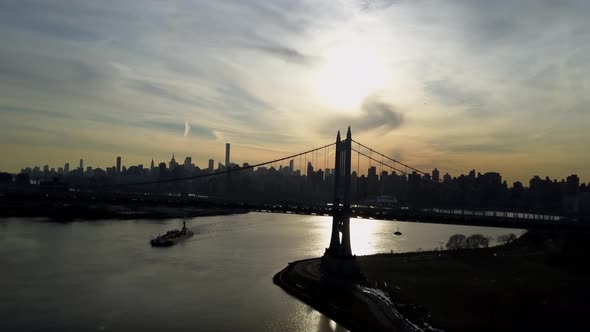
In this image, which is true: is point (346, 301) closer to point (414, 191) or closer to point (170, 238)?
point (170, 238)

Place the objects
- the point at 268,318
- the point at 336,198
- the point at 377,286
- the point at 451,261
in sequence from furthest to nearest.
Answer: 1. the point at 451,261
2. the point at 336,198
3. the point at 377,286
4. the point at 268,318

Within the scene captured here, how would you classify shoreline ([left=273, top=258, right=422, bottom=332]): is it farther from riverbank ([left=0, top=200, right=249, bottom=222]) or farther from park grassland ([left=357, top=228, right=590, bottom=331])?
riverbank ([left=0, top=200, right=249, bottom=222])

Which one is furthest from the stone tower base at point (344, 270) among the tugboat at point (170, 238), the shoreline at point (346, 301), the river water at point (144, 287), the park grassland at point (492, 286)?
the tugboat at point (170, 238)

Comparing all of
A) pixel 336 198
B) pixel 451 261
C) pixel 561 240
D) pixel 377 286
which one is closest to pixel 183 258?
pixel 336 198

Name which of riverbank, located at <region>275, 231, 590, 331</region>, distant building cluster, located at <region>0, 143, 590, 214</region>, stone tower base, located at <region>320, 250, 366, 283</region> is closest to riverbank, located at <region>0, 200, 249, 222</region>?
distant building cluster, located at <region>0, 143, 590, 214</region>

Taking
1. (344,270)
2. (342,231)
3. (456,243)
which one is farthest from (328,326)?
(456,243)

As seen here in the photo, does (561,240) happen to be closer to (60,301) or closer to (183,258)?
(183,258)

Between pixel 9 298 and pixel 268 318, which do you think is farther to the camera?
pixel 9 298
